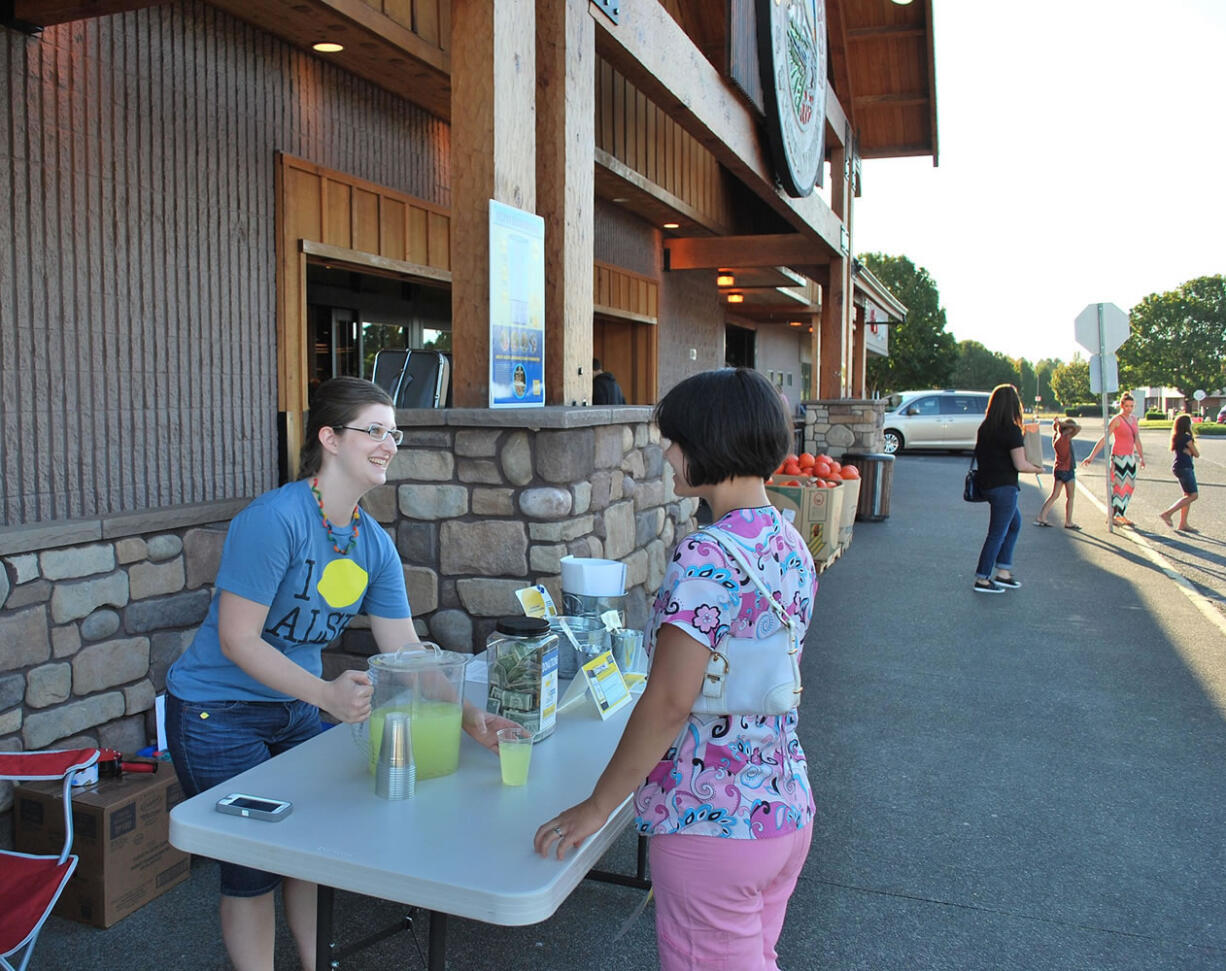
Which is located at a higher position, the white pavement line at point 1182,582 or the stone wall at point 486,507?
the stone wall at point 486,507

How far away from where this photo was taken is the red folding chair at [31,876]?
2.35 metres

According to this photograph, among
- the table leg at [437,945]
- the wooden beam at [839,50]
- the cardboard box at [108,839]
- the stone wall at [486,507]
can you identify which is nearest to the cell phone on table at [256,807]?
the table leg at [437,945]

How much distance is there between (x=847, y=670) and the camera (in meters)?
6.02

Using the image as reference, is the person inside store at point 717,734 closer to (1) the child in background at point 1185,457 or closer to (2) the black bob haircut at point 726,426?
(2) the black bob haircut at point 726,426

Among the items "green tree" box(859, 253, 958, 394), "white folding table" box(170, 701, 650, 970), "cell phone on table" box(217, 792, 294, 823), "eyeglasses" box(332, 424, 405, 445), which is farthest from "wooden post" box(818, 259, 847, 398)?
"green tree" box(859, 253, 958, 394)

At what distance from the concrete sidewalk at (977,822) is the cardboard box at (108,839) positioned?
70 millimetres

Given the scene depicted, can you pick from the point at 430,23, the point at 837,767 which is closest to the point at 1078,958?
the point at 837,767

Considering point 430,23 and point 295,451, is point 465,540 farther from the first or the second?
point 430,23

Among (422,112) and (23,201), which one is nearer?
(23,201)

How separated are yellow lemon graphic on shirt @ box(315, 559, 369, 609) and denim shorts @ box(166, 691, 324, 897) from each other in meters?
0.30

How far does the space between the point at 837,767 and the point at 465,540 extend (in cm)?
197

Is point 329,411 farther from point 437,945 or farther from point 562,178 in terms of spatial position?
point 562,178

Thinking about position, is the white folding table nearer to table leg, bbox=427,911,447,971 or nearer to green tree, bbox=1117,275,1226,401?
table leg, bbox=427,911,447,971

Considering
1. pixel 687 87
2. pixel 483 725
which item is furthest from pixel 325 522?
pixel 687 87
